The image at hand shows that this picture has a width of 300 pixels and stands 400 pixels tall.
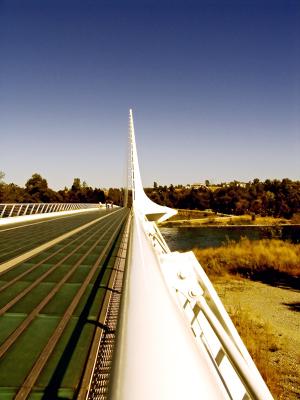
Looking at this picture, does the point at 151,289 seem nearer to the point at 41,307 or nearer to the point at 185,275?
the point at 41,307

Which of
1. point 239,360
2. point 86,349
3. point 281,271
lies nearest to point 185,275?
point 86,349

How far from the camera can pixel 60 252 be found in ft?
24.6

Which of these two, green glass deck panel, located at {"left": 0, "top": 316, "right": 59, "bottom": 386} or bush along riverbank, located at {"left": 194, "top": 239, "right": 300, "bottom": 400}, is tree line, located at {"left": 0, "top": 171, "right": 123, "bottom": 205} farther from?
green glass deck panel, located at {"left": 0, "top": 316, "right": 59, "bottom": 386}

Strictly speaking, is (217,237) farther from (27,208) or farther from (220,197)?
(220,197)

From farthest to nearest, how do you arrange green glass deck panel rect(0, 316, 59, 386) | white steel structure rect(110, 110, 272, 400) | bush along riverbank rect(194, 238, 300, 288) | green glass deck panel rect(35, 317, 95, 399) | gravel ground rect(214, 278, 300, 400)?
1. bush along riverbank rect(194, 238, 300, 288)
2. gravel ground rect(214, 278, 300, 400)
3. green glass deck panel rect(0, 316, 59, 386)
4. green glass deck panel rect(35, 317, 95, 399)
5. white steel structure rect(110, 110, 272, 400)

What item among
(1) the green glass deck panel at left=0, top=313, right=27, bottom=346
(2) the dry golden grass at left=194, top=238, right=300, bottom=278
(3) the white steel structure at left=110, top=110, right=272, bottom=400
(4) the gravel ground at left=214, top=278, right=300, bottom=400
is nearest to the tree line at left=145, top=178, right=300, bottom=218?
(2) the dry golden grass at left=194, top=238, right=300, bottom=278

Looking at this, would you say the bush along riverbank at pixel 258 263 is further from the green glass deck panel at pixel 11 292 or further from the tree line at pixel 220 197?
the tree line at pixel 220 197

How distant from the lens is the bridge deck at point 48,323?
2223 mm

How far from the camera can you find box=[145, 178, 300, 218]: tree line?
301 feet

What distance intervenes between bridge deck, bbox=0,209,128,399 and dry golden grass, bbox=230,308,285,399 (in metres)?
4.37

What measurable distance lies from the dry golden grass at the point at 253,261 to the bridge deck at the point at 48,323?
15999 millimetres

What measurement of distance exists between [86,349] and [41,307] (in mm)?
1288

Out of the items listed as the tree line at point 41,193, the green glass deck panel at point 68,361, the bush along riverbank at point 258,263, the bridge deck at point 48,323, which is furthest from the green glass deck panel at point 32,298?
the tree line at point 41,193

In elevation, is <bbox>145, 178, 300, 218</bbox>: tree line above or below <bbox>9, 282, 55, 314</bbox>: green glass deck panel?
above
